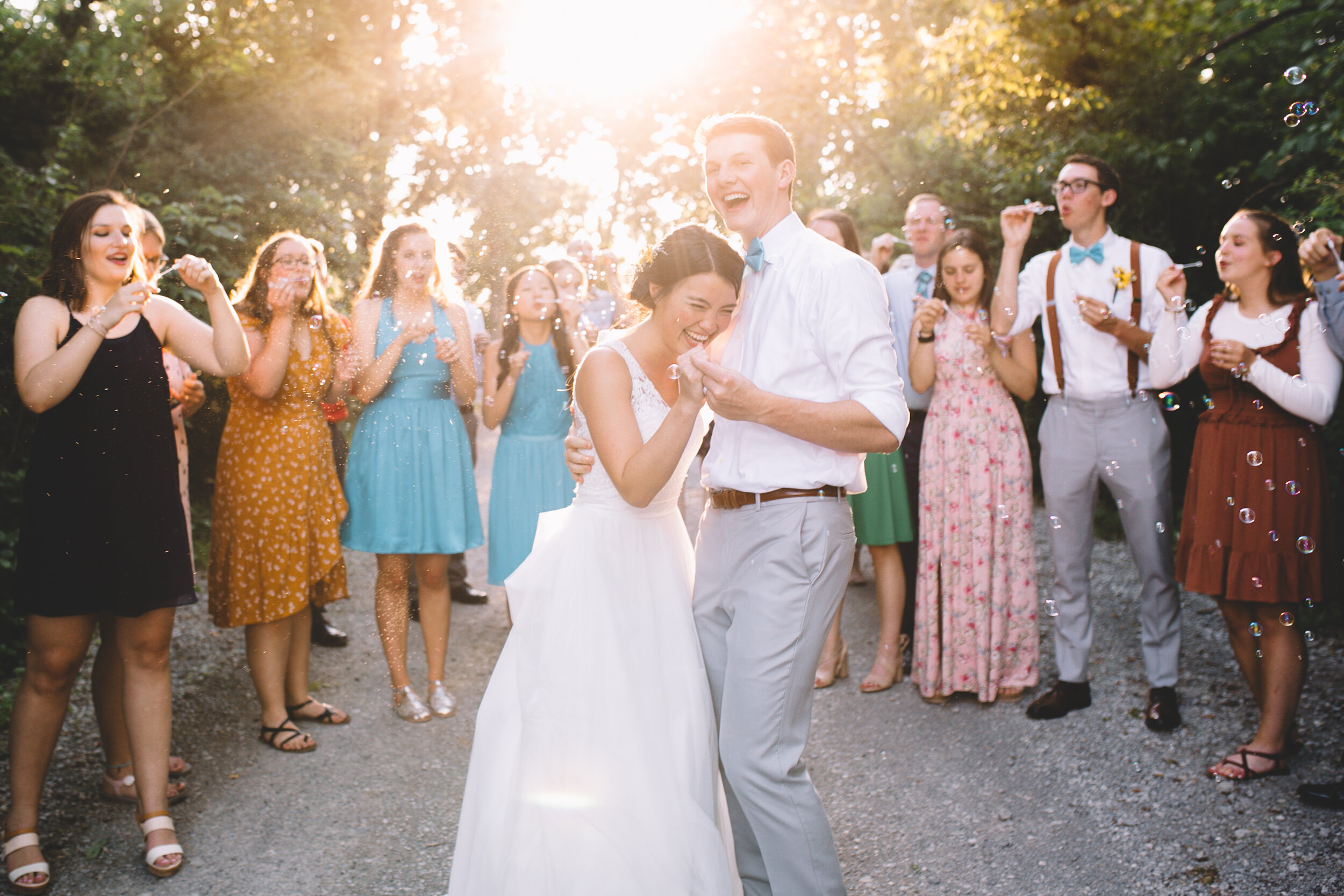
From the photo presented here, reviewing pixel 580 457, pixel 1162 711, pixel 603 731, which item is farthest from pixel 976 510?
pixel 603 731

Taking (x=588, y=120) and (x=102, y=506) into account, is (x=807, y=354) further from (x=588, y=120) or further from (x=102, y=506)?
(x=588, y=120)

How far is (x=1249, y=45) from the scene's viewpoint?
8148mm

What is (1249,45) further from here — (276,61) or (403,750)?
(276,61)

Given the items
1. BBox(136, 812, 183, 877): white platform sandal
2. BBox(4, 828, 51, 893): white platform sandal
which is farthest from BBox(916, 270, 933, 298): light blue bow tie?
Answer: BBox(4, 828, 51, 893): white platform sandal

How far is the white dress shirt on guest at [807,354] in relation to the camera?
2.66 m

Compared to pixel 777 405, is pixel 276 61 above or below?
above

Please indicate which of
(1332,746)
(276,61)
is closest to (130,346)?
(1332,746)

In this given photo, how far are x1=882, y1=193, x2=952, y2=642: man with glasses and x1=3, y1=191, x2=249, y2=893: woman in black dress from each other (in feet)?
11.4

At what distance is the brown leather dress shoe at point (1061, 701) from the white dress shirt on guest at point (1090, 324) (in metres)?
1.38

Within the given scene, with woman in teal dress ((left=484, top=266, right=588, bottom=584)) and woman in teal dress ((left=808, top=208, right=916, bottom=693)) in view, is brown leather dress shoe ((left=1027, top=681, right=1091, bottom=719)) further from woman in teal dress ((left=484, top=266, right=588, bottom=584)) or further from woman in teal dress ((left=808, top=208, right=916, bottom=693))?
woman in teal dress ((left=484, top=266, right=588, bottom=584))

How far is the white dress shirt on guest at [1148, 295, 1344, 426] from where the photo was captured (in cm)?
373

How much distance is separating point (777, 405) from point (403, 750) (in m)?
2.92

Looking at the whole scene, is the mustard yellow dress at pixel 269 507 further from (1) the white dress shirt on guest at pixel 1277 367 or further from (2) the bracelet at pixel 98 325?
(1) the white dress shirt on guest at pixel 1277 367

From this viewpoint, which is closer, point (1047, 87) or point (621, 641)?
point (621, 641)
